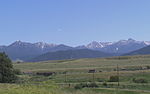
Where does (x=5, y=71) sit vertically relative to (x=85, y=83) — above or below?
above

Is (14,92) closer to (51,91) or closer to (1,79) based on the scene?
(51,91)

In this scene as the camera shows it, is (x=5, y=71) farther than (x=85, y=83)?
Yes

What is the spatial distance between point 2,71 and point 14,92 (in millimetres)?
37938

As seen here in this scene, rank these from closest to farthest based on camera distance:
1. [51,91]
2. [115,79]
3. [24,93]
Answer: [24,93] < [51,91] < [115,79]

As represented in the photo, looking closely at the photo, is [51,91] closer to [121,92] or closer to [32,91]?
[32,91]

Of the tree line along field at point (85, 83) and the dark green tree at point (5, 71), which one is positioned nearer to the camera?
the tree line along field at point (85, 83)

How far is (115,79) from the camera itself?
64.6 metres

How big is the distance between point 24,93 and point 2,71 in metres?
38.6

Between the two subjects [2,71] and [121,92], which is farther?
[2,71]

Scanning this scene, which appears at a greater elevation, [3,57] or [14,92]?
[3,57]

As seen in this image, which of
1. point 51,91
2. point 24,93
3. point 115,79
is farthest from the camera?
point 115,79

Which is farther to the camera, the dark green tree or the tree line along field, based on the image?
the dark green tree

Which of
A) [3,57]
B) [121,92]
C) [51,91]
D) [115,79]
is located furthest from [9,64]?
[51,91]

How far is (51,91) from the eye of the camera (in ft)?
83.3
